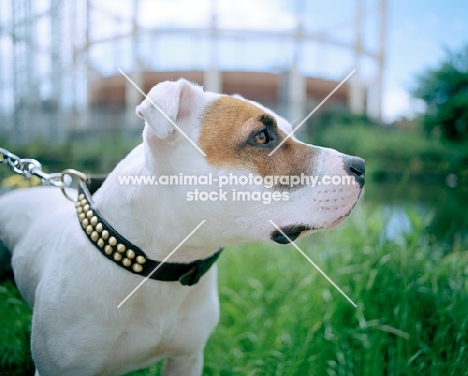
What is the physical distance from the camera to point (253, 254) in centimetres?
423

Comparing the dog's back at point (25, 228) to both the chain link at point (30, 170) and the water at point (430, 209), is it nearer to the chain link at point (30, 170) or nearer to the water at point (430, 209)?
the chain link at point (30, 170)

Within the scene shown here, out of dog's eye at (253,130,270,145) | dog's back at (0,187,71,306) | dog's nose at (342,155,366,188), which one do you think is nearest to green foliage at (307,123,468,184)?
dog's nose at (342,155,366,188)

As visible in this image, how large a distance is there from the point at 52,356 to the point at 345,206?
1.15 m

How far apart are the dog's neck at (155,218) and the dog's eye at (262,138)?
12.4 inches

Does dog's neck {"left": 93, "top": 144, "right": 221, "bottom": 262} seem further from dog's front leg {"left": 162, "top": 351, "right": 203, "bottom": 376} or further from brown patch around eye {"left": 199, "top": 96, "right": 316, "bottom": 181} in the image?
dog's front leg {"left": 162, "top": 351, "right": 203, "bottom": 376}

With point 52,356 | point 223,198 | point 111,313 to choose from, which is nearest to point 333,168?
point 223,198

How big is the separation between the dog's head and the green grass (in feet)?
3.78

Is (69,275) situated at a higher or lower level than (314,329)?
higher

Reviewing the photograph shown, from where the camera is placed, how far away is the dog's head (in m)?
1.47

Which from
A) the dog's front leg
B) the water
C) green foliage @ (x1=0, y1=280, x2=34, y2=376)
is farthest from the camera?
the water

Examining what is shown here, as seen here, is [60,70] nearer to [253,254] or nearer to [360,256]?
[253,254]

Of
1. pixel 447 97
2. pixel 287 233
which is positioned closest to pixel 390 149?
pixel 447 97

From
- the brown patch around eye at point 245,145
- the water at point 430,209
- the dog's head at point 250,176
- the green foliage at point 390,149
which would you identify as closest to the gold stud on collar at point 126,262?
the dog's head at point 250,176

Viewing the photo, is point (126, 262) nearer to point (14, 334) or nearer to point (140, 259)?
point (140, 259)
